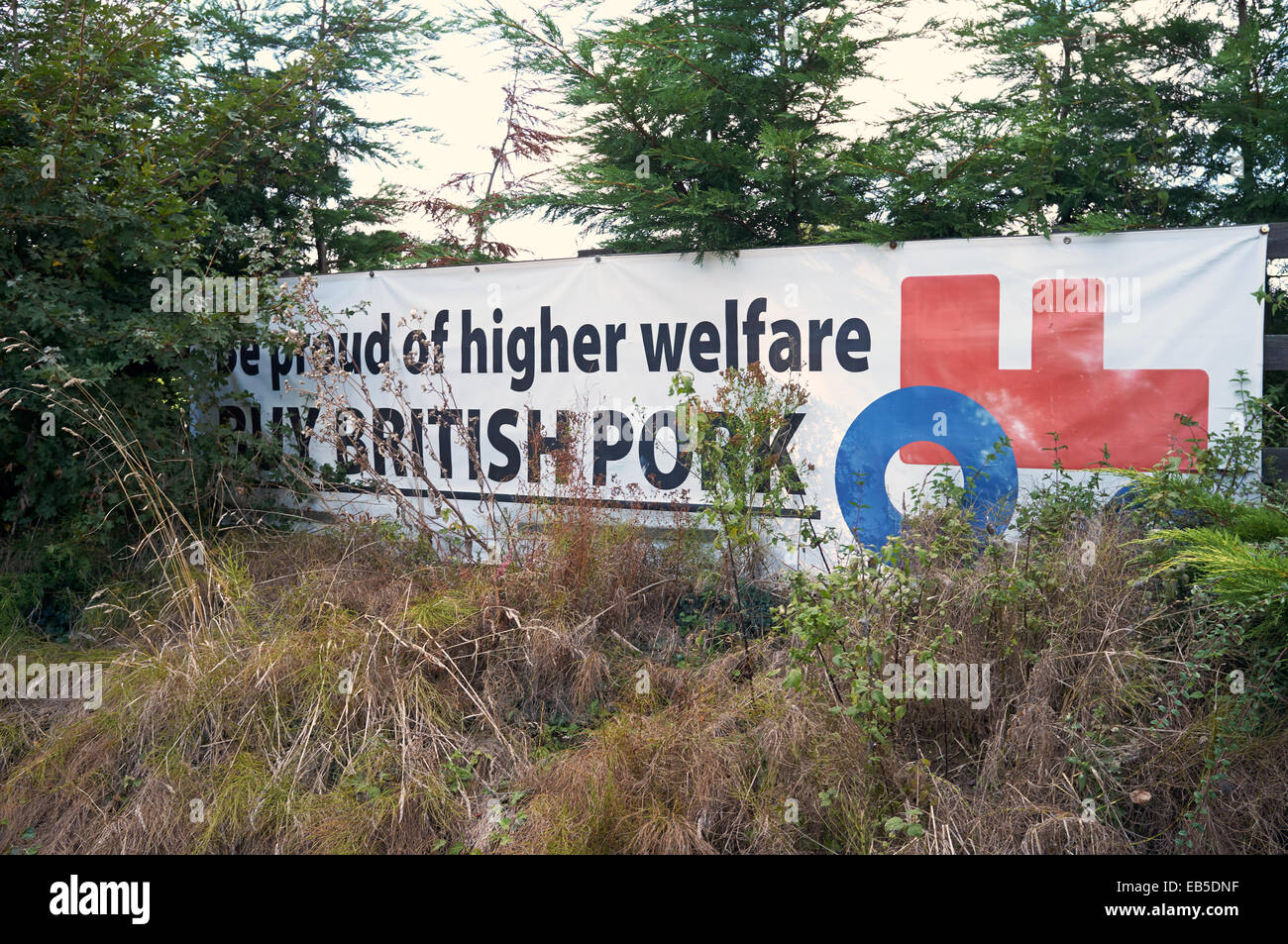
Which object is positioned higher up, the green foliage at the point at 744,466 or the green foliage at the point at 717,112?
the green foliage at the point at 717,112

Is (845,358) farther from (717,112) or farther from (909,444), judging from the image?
(717,112)

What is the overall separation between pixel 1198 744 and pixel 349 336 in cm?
604

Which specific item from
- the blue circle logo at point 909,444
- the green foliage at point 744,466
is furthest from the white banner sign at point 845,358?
the green foliage at point 744,466

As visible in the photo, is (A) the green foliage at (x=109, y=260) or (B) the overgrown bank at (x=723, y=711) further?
(A) the green foliage at (x=109, y=260)

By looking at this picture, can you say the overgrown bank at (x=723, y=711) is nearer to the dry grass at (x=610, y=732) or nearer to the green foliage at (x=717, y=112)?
the dry grass at (x=610, y=732)

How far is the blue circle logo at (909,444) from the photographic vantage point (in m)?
4.89

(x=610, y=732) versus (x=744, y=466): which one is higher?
(x=744, y=466)

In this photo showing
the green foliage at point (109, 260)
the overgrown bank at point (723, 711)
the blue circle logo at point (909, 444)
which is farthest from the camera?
the green foliage at point (109, 260)

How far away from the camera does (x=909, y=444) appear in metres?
5.11

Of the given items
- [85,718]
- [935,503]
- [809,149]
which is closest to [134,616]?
[85,718]

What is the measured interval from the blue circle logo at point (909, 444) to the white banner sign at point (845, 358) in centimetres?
1

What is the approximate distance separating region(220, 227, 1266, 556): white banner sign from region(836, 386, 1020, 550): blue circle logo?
0.5 inches

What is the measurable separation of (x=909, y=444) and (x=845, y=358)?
2.13 feet

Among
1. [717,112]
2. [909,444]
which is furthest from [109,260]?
[909,444]
